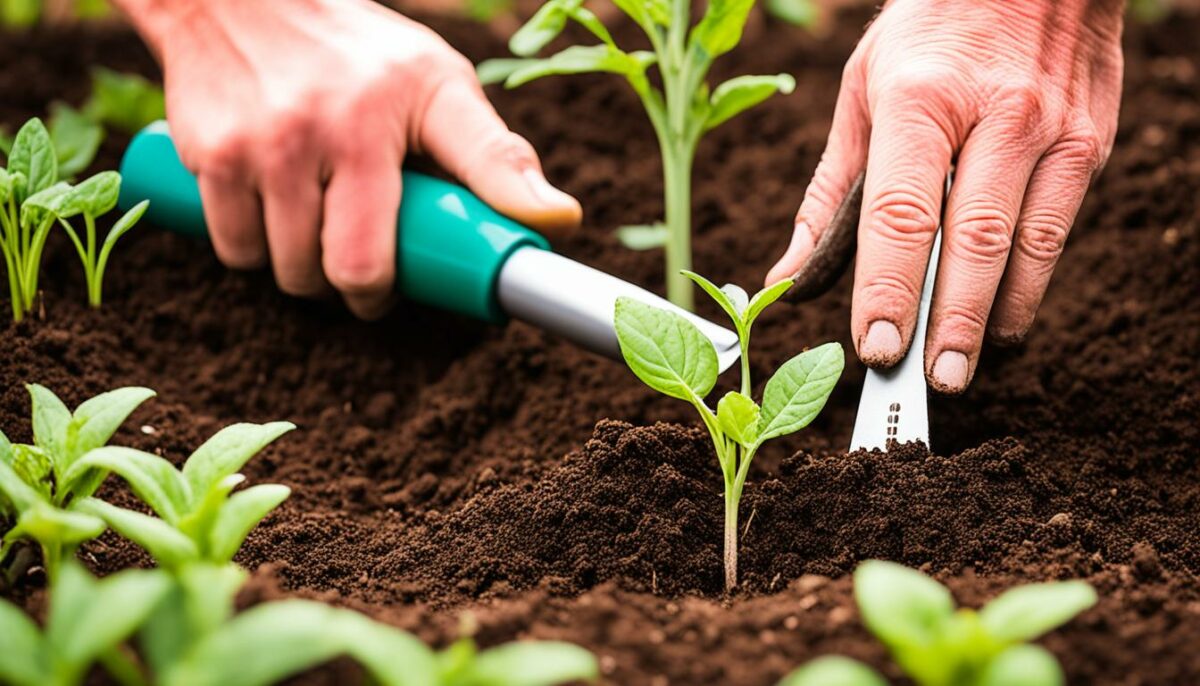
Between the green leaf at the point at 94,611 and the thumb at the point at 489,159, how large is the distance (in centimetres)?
100

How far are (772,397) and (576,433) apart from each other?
504 mm

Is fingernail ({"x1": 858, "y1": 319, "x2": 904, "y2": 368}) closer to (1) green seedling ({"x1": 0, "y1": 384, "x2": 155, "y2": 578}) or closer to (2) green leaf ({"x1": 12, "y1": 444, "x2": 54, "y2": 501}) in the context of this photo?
(1) green seedling ({"x1": 0, "y1": 384, "x2": 155, "y2": 578})

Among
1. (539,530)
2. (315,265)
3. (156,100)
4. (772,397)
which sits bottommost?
(539,530)

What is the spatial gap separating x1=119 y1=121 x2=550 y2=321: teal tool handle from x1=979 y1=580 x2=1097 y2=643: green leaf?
100 cm

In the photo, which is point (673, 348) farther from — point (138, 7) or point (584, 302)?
point (138, 7)

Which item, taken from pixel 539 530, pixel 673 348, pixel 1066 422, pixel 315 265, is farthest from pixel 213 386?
pixel 1066 422

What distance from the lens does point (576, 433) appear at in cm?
183

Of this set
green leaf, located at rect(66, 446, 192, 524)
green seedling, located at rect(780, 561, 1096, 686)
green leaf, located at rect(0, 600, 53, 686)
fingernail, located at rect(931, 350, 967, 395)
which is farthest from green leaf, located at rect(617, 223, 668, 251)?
green leaf, located at rect(0, 600, 53, 686)

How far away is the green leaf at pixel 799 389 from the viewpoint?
54.0 inches

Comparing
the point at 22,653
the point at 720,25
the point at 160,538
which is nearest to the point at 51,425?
the point at 160,538

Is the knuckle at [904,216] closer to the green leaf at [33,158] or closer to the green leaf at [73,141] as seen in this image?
the green leaf at [33,158]

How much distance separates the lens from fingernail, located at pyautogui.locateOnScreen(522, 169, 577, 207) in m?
1.83

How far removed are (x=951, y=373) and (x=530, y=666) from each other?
84cm

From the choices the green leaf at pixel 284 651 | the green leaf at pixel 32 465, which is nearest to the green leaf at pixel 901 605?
the green leaf at pixel 284 651
